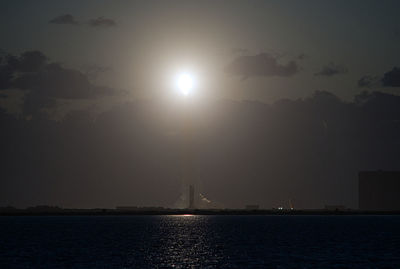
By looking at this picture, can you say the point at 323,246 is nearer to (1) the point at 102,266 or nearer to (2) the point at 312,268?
(2) the point at 312,268

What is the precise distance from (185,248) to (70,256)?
34.3 metres

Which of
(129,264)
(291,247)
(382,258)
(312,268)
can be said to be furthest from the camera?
(291,247)

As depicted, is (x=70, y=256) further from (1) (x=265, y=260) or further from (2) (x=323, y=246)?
(2) (x=323, y=246)

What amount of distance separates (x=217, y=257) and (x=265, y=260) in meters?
12.0

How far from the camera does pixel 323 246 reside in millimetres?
148000

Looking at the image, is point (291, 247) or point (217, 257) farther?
point (291, 247)

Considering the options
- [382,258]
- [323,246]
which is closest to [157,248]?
[323,246]

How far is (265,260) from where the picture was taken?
378 feet

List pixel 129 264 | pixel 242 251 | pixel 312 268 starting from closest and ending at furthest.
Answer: pixel 312 268
pixel 129 264
pixel 242 251

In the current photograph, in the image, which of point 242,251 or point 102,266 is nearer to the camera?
point 102,266

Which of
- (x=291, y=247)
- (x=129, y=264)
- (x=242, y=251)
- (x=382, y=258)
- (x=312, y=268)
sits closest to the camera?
(x=312, y=268)

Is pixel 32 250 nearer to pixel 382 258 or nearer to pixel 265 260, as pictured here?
pixel 265 260

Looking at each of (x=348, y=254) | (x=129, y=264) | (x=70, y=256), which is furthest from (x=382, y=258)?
(x=70, y=256)

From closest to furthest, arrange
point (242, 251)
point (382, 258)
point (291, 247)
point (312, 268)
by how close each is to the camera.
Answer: point (312, 268) < point (382, 258) < point (242, 251) < point (291, 247)
